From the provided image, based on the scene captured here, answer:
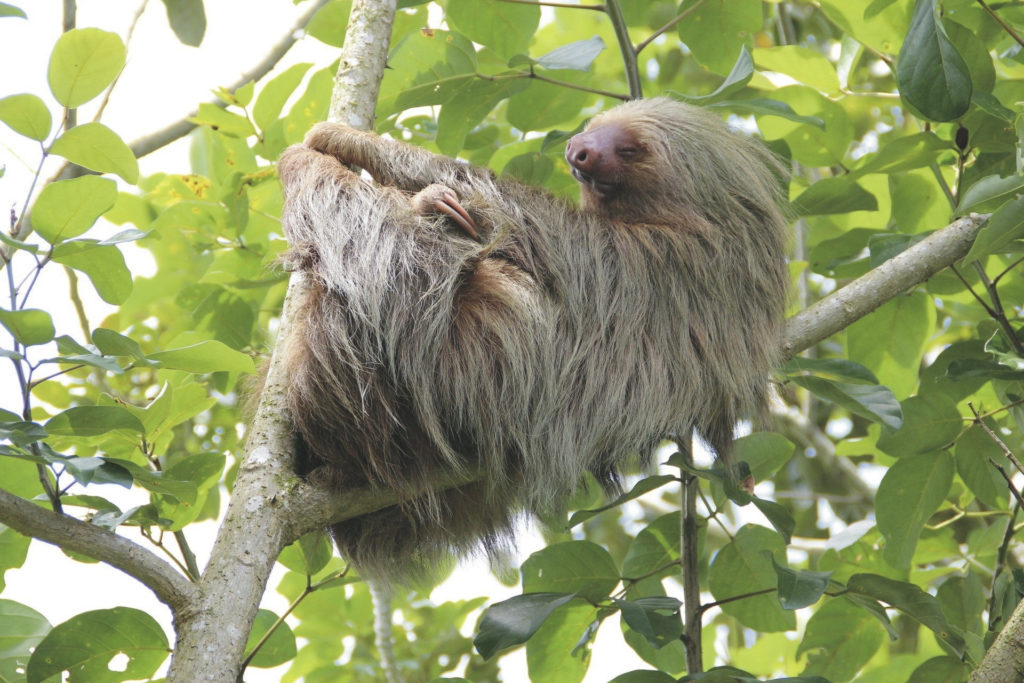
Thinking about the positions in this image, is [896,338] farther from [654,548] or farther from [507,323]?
[507,323]

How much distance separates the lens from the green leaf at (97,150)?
3049 millimetres

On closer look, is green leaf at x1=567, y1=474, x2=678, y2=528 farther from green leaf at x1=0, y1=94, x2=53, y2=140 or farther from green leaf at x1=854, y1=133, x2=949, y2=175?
green leaf at x1=0, y1=94, x2=53, y2=140

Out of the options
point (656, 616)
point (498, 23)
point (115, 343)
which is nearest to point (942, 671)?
point (656, 616)

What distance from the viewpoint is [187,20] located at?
4.59 m

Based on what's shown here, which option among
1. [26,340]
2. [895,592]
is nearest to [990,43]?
[895,592]

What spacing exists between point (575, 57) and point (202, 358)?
1.93m

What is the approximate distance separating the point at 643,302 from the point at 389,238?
40.9 inches

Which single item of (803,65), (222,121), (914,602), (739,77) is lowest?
(914,602)

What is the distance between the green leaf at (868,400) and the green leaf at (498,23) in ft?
6.41

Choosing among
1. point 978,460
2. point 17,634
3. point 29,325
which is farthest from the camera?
point 978,460

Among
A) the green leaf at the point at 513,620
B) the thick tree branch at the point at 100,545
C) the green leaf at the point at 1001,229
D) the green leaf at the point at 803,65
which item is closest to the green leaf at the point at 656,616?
the green leaf at the point at 513,620

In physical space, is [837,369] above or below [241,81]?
below

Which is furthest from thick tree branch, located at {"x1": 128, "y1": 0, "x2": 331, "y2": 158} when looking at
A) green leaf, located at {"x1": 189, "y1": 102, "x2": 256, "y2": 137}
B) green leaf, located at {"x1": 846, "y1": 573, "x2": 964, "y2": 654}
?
green leaf, located at {"x1": 846, "y1": 573, "x2": 964, "y2": 654}

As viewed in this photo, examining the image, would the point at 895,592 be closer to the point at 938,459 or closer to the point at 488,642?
the point at 938,459
